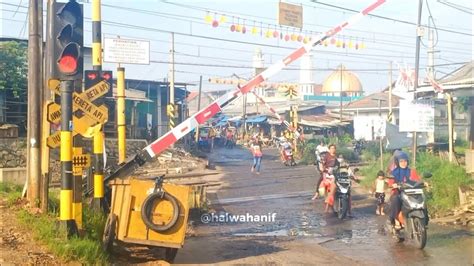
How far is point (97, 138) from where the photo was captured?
951 centimetres

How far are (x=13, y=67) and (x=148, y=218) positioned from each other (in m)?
18.4

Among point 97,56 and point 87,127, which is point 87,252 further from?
point 97,56

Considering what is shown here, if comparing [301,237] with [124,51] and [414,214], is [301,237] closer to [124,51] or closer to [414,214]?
[414,214]

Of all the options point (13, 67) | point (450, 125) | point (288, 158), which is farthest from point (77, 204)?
point (288, 158)

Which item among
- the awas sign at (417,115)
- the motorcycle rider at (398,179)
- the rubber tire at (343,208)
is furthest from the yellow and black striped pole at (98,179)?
the awas sign at (417,115)

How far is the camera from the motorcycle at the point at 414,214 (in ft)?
30.5

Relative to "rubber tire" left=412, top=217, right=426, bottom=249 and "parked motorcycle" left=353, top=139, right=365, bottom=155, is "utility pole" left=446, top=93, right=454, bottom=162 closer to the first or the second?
"rubber tire" left=412, top=217, right=426, bottom=249

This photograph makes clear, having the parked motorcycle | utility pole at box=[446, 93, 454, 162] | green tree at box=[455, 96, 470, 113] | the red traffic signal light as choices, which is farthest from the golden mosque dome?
the red traffic signal light

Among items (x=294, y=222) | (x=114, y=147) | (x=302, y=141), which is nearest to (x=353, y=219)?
(x=294, y=222)

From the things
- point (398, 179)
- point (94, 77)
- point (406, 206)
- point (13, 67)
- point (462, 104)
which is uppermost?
point (13, 67)

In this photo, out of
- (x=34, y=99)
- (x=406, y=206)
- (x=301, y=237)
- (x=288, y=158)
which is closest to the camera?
(x=34, y=99)

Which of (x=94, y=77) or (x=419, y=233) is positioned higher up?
(x=94, y=77)

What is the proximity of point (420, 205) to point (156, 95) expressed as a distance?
30.1 m

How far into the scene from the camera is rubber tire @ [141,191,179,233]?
7543mm
